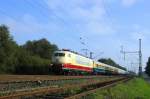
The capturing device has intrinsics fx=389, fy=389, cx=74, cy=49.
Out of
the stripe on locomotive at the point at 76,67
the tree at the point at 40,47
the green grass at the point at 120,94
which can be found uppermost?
the tree at the point at 40,47

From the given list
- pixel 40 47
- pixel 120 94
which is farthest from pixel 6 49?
pixel 40 47

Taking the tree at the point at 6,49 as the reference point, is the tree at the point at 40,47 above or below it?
above

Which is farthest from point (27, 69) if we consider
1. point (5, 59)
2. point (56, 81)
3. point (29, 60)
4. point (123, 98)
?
point (123, 98)

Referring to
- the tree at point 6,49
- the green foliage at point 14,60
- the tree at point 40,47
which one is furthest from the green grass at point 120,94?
the tree at point 40,47

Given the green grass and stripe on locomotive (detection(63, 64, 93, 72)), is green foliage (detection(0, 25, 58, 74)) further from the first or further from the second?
the green grass

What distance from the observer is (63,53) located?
4416cm

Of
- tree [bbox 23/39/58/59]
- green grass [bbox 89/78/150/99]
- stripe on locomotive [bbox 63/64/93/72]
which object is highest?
tree [bbox 23/39/58/59]

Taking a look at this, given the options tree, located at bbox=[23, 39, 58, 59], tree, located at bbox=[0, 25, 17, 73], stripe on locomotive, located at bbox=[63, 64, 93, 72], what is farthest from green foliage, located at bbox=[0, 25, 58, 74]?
tree, located at bbox=[23, 39, 58, 59]

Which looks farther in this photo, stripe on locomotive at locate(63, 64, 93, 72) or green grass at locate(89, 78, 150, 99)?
stripe on locomotive at locate(63, 64, 93, 72)

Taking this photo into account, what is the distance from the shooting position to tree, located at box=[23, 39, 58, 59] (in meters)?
125

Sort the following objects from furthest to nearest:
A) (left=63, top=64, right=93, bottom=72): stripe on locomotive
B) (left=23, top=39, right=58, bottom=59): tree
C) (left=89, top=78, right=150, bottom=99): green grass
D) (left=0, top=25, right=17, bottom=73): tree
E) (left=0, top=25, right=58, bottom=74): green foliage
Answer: (left=23, top=39, right=58, bottom=59): tree, (left=0, top=25, right=17, bottom=73): tree, (left=0, top=25, right=58, bottom=74): green foliage, (left=63, top=64, right=93, bottom=72): stripe on locomotive, (left=89, top=78, right=150, bottom=99): green grass

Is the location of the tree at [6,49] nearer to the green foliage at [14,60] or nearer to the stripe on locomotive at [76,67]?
the green foliage at [14,60]

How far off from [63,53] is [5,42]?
87.5 feet

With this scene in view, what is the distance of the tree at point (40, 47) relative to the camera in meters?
125
